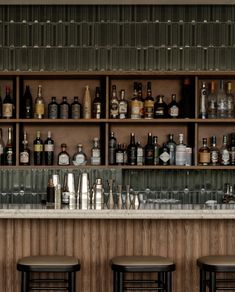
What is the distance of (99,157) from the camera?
5.47m

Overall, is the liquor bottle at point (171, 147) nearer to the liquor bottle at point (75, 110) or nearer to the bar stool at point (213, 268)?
the liquor bottle at point (75, 110)

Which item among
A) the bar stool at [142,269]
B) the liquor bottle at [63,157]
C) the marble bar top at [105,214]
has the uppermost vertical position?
the liquor bottle at [63,157]

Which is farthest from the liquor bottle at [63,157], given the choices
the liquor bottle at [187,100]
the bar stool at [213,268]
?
the bar stool at [213,268]

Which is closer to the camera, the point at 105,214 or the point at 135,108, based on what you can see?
the point at 105,214

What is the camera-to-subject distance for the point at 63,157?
549 centimetres

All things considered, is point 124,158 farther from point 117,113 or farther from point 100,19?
point 100,19

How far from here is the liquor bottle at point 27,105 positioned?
5.46 m

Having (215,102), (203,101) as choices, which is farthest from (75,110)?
(215,102)

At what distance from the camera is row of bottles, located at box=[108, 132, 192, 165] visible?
17.8 ft

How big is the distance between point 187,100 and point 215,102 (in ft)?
0.83

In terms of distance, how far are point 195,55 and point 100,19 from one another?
880mm

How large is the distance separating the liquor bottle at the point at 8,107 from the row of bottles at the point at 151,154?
0.88m

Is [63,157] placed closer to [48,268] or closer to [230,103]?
[230,103]

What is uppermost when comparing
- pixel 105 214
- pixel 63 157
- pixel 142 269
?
pixel 63 157
